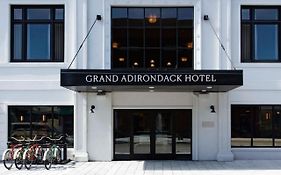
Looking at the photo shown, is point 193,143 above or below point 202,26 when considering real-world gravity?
below

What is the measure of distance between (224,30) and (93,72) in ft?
21.2

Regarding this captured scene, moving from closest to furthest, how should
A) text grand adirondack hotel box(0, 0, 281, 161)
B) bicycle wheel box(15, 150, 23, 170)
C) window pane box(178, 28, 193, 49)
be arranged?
1. bicycle wheel box(15, 150, 23, 170)
2. text grand adirondack hotel box(0, 0, 281, 161)
3. window pane box(178, 28, 193, 49)

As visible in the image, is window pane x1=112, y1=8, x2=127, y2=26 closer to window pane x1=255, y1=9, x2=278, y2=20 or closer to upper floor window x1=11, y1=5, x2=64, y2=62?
upper floor window x1=11, y1=5, x2=64, y2=62

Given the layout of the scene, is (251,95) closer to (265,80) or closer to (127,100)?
(265,80)

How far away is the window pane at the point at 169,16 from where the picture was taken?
63.6ft

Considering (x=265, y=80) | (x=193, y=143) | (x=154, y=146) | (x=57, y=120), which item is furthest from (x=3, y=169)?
(x=265, y=80)

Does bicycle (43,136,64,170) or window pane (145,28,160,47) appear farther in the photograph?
window pane (145,28,160,47)

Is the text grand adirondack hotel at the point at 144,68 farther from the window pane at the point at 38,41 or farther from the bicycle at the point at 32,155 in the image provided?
the bicycle at the point at 32,155

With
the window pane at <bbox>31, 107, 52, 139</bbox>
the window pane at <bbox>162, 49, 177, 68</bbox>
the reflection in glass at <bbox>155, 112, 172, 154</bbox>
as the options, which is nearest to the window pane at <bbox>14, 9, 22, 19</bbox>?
the window pane at <bbox>31, 107, 52, 139</bbox>

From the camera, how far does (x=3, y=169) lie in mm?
16547

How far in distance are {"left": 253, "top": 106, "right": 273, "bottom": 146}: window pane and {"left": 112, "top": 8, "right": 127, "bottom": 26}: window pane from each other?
6.98 meters

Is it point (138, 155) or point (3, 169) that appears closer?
point (3, 169)

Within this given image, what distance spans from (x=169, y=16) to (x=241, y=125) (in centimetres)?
562

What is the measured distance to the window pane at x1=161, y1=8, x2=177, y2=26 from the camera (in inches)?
763
